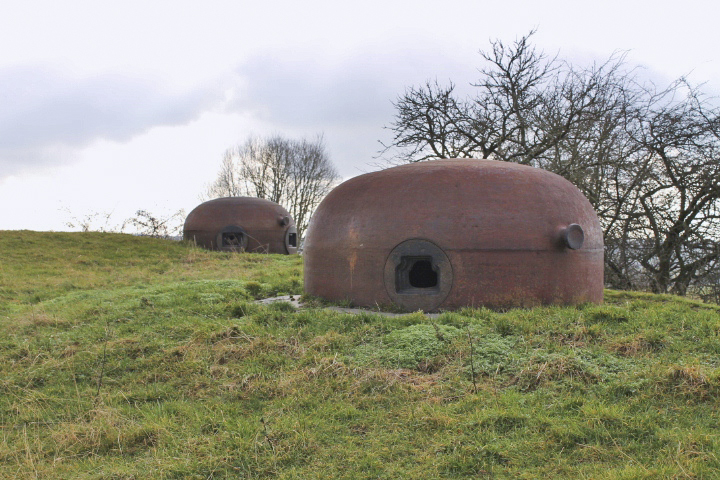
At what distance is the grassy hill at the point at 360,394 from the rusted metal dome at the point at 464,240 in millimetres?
575

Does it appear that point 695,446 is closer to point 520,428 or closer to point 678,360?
point 520,428

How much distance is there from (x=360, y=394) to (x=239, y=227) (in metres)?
16.0

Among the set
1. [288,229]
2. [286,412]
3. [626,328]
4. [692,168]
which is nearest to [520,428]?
[286,412]

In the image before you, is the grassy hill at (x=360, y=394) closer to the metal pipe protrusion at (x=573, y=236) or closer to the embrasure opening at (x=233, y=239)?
the metal pipe protrusion at (x=573, y=236)

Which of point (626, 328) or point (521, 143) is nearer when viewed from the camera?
point (626, 328)

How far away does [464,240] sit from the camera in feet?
24.4

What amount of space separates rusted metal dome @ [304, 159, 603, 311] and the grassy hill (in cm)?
58

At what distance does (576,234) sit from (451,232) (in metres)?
1.74

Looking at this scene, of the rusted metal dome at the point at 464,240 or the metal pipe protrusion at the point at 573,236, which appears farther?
the metal pipe protrusion at the point at 573,236

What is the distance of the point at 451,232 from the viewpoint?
745cm

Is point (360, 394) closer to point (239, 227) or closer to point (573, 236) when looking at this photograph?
point (573, 236)

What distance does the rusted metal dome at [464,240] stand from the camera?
7465 millimetres

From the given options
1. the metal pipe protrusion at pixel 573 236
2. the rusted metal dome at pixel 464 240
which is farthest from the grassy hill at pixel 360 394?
the metal pipe protrusion at pixel 573 236

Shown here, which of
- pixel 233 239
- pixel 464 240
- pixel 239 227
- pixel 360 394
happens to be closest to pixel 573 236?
pixel 464 240
